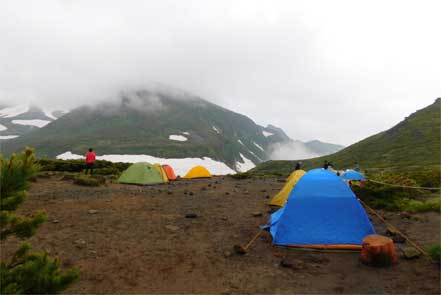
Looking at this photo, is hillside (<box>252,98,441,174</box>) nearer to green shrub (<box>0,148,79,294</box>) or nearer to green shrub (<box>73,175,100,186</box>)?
green shrub (<box>73,175,100,186</box>)

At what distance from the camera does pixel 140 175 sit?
2570 cm

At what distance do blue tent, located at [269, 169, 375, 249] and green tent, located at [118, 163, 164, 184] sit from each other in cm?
1671

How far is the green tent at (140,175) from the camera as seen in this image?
83.6ft

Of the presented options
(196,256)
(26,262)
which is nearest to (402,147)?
(196,256)

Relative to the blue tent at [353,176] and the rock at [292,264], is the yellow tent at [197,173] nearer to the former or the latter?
the blue tent at [353,176]

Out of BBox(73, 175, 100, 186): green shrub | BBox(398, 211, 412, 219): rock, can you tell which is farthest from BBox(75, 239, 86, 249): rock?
BBox(73, 175, 100, 186): green shrub

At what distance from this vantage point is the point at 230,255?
9.66 m

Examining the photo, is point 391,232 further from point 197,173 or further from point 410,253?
point 197,173

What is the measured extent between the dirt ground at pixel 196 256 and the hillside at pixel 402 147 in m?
72.9

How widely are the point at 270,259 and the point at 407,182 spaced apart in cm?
1098

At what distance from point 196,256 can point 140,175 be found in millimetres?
17209

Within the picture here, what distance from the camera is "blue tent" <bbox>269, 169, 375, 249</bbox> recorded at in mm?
10203

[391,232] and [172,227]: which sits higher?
[391,232]

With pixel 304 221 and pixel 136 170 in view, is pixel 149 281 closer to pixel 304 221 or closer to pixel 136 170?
pixel 304 221
